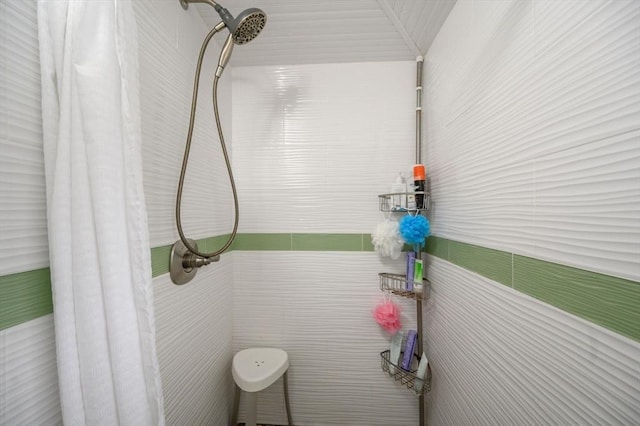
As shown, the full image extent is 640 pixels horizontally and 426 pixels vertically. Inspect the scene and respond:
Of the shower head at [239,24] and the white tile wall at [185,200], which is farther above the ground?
the shower head at [239,24]

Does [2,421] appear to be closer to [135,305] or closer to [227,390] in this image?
[135,305]

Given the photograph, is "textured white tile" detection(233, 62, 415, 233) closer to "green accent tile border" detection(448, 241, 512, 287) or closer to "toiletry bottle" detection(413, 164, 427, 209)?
"toiletry bottle" detection(413, 164, 427, 209)

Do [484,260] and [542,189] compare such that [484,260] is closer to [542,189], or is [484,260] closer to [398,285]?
[542,189]

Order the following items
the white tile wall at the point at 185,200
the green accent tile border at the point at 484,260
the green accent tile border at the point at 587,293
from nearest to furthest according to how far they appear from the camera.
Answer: the green accent tile border at the point at 587,293 < the green accent tile border at the point at 484,260 < the white tile wall at the point at 185,200

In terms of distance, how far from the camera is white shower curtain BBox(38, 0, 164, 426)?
40 centimetres

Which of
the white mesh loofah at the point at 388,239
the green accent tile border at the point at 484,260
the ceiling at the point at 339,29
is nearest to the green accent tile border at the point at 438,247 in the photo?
the green accent tile border at the point at 484,260

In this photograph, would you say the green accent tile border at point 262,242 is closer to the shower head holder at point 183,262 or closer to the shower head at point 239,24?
the shower head holder at point 183,262

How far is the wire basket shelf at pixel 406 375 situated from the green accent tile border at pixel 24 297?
121cm

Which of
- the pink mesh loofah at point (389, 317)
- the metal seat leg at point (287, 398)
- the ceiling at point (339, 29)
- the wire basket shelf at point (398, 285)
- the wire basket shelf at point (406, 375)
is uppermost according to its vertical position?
the ceiling at point (339, 29)

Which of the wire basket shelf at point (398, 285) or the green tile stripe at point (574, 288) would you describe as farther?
the wire basket shelf at point (398, 285)

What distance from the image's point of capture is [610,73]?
36cm

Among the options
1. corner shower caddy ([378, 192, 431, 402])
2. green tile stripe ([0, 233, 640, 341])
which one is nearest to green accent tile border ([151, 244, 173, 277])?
green tile stripe ([0, 233, 640, 341])

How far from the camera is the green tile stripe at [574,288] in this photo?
34cm

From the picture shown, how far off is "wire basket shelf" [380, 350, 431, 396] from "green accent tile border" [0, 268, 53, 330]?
121cm
